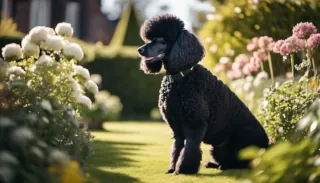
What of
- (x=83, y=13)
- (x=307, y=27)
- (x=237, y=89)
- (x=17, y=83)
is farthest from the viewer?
(x=83, y=13)

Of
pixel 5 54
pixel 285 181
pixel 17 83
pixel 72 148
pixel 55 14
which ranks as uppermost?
pixel 55 14

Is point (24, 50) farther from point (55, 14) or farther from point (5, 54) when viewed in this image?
point (55, 14)

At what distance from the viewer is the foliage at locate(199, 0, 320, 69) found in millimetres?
9328

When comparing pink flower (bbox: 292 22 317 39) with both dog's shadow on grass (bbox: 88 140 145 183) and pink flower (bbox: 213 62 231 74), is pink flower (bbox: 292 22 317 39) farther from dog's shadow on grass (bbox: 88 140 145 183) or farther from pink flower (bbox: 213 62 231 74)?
pink flower (bbox: 213 62 231 74)

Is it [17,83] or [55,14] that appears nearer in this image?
[17,83]

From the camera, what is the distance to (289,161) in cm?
325

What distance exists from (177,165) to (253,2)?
17.6 feet

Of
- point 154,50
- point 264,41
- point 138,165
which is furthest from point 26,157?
point 264,41

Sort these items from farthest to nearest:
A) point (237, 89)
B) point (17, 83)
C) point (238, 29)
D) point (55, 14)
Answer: point (55, 14)
point (238, 29)
point (237, 89)
point (17, 83)

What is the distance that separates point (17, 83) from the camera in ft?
12.8

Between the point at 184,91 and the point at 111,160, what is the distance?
163 centimetres

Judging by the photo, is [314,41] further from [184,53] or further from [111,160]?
[111,160]

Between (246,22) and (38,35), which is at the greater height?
(246,22)

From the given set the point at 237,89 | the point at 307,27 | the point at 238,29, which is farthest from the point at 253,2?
the point at 307,27
